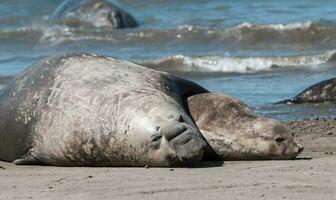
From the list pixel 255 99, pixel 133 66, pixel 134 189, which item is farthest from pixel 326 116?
pixel 134 189

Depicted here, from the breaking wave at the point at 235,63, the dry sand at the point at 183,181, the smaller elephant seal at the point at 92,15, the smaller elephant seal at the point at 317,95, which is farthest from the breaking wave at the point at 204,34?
the dry sand at the point at 183,181

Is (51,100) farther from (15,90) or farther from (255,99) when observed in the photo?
(255,99)

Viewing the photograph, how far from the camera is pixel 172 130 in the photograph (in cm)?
604

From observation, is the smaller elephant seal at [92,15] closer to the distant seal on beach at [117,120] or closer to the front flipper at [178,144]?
the distant seal on beach at [117,120]

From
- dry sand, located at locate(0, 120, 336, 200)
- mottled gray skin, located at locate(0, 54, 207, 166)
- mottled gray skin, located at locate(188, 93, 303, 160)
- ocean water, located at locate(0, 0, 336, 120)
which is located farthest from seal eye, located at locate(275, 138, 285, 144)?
ocean water, located at locate(0, 0, 336, 120)

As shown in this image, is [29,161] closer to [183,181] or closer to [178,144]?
[178,144]

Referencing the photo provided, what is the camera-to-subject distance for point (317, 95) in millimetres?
10680

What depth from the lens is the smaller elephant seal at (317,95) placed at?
1048cm

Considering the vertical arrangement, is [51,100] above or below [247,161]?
above

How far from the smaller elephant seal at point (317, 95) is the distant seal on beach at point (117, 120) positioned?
3.49m

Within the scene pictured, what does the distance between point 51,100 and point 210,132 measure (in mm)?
1046

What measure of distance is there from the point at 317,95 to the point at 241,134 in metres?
4.19

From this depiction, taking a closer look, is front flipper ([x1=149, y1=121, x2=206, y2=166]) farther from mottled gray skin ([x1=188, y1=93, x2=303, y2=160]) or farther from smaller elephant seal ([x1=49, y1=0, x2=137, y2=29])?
smaller elephant seal ([x1=49, y1=0, x2=137, y2=29])

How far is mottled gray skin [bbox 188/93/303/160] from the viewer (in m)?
6.55
